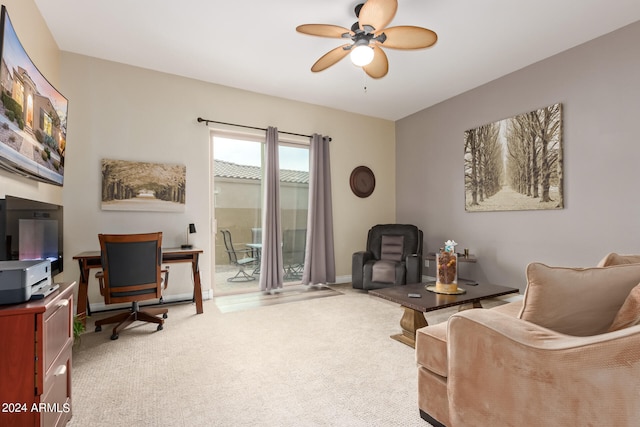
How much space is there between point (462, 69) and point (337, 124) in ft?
6.88

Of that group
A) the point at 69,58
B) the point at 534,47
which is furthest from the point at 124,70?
the point at 534,47

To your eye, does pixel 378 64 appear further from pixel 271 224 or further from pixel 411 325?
pixel 271 224

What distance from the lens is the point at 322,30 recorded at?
8.36ft

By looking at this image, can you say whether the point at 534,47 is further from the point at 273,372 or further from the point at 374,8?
Answer: the point at 273,372

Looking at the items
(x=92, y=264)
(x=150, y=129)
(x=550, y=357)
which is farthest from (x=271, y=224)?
(x=550, y=357)

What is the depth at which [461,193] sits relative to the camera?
4609 mm

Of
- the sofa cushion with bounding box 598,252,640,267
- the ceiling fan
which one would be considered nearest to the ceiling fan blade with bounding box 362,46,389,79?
the ceiling fan

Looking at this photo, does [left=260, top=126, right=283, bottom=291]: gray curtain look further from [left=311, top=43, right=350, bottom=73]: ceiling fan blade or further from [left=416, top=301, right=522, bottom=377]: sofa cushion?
[left=416, top=301, right=522, bottom=377]: sofa cushion

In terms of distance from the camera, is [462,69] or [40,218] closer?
[40,218]

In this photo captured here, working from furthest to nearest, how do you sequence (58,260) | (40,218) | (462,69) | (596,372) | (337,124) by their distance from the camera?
(337,124) → (462,69) → (58,260) → (40,218) → (596,372)

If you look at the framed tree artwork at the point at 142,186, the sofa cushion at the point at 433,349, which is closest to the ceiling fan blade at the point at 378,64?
the sofa cushion at the point at 433,349

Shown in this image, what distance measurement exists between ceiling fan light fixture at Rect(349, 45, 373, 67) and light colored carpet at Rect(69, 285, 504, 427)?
2493 millimetres

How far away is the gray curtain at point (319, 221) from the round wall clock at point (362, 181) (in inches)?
22.2

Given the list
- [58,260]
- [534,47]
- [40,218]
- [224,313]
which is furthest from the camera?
[224,313]
